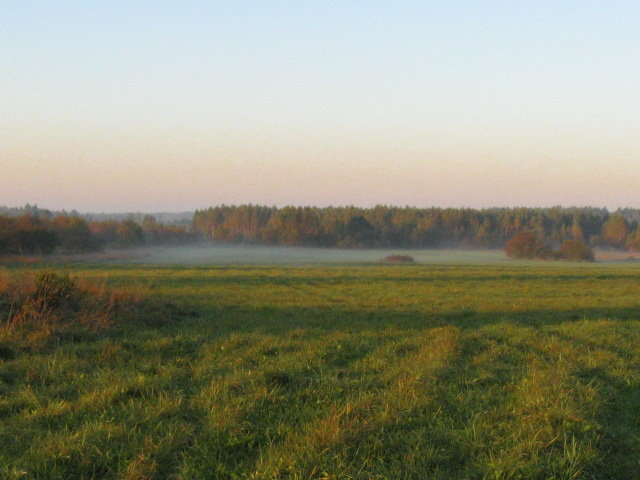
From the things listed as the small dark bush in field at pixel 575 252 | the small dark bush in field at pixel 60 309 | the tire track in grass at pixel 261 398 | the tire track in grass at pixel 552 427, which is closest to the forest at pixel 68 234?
the small dark bush in field at pixel 60 309

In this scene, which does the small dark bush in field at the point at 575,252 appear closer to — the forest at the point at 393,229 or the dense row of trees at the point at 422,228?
the forest at the point at 393,229

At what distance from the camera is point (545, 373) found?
8.87m

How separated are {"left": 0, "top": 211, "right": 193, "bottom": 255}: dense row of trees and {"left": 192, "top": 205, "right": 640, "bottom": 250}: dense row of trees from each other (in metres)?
21.3

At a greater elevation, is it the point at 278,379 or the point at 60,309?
the point at 60,309

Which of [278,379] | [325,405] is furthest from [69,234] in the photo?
[325,405]

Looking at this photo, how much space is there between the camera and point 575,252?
98.4 m

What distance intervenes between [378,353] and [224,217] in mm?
181304

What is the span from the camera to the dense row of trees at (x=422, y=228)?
14625 centimetres

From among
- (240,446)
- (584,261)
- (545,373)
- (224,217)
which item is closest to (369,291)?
(545,373)

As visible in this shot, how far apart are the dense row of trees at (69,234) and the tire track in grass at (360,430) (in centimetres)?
2129

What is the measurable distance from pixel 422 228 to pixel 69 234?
9703cm

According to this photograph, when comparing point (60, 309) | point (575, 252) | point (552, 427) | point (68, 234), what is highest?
point (68, 234)

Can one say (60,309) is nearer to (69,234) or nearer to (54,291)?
(54,291)

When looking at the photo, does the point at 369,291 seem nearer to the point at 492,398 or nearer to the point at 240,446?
the point at 492,398
